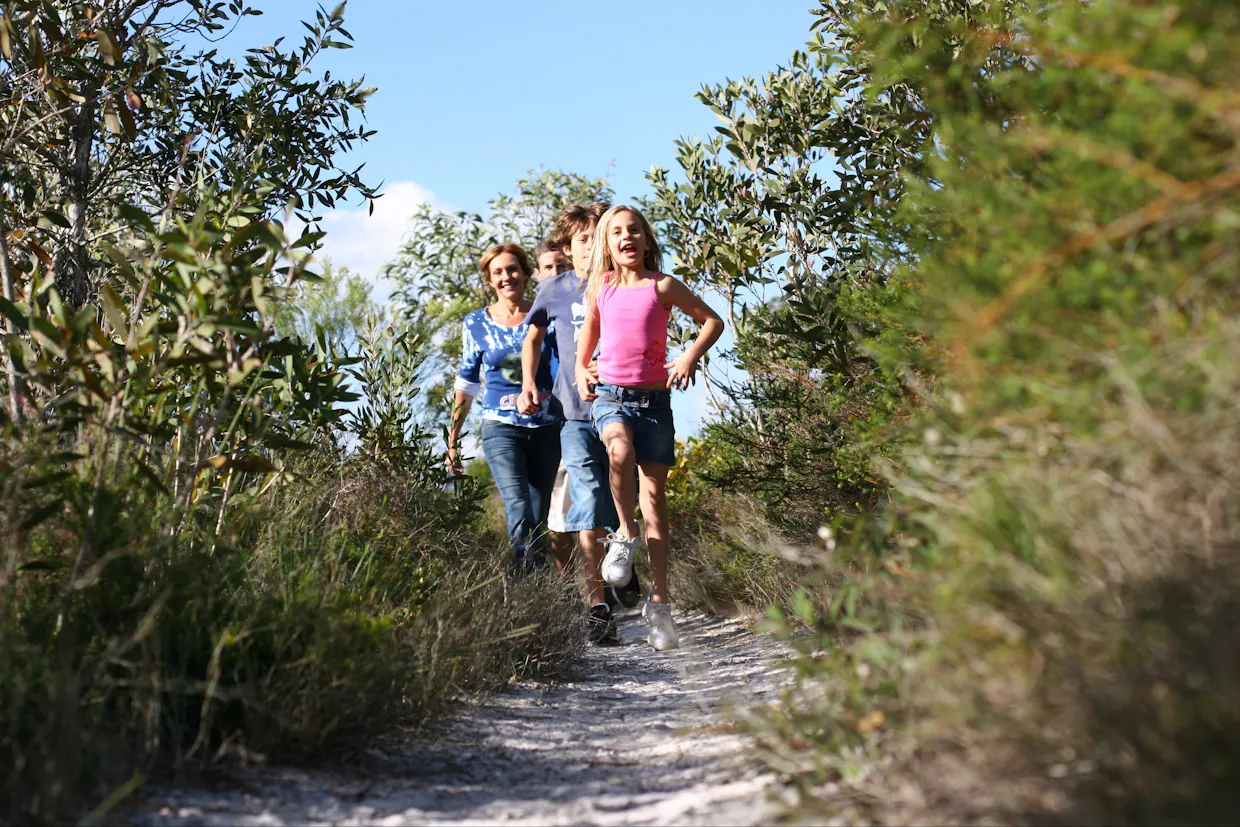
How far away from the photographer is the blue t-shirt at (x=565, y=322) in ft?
19.1

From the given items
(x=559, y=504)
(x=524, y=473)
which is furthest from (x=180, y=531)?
(x=559, y=504)

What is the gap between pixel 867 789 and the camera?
7.12ft

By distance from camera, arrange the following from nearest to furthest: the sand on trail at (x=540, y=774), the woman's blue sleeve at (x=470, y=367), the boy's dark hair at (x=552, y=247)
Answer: the sand on trail at (x=540, y=774)
the woman's blue sleeve at (x=470, y=367)
the boy's dark hair at (x=552, y=247)

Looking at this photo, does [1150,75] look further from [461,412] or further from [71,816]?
[461,412]

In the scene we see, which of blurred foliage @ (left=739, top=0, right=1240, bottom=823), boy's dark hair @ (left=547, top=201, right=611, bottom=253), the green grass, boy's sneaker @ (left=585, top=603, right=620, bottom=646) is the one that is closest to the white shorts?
boy's sneaker @ (left=585, top=603, right=620, bottom=646)

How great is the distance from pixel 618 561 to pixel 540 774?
2.23m

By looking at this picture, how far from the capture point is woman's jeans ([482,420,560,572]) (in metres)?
6.10

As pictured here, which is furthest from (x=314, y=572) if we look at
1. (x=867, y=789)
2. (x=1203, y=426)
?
(x=1203, y=426)

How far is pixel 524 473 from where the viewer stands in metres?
6.23

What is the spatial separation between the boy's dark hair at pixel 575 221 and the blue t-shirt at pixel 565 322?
40 centimetres

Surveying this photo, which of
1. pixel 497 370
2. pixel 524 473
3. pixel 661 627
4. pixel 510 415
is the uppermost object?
pixel 497 370

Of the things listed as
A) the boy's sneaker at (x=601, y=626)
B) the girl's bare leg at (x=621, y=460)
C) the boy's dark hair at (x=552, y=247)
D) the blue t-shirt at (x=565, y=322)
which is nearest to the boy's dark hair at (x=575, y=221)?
the boy's dark hair at (x=552, y=247)

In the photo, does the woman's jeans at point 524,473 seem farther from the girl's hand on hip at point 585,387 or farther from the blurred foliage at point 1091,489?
the blurred foliage at point 1091,489

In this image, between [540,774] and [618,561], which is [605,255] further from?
[540,774]
